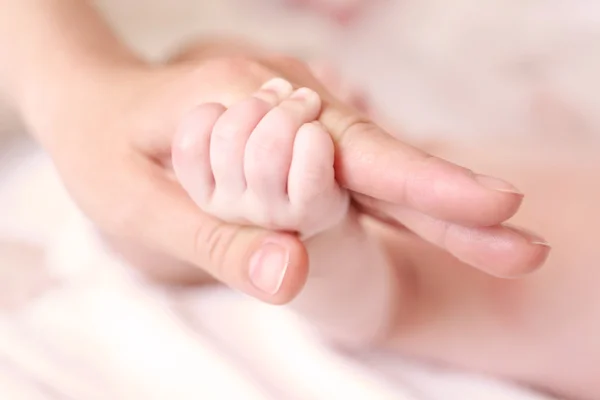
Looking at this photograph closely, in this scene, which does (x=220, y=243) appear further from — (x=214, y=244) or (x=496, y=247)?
(x=496, y=247)

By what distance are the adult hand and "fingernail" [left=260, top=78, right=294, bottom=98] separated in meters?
0.02

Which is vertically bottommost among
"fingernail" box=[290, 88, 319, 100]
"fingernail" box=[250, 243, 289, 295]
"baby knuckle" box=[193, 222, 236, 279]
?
"fingernail" box=[250, 243, 289, 295]

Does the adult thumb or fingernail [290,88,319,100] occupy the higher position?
fingernail [290,88,319,100]

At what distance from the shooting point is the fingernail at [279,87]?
427 mm

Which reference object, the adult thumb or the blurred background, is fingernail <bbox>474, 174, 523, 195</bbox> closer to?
the adult thumb

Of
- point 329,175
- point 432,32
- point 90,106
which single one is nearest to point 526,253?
point 329,175

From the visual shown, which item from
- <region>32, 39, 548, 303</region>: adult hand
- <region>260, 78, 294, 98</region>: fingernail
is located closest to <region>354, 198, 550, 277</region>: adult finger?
<region>32, 39, 548, 303</region>: adult hand

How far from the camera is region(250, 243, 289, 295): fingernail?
0.39 m

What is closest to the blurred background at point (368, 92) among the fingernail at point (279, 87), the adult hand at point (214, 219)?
the adult hand at point (214, 219)

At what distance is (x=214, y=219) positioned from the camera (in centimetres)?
43

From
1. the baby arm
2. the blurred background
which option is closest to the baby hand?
the baby arm

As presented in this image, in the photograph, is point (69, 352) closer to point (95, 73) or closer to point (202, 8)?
point (95, 73)

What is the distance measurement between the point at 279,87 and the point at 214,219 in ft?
0.28

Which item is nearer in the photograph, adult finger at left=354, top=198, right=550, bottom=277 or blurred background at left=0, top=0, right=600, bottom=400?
adult finger at left=354, top=198, right=550, bottom=277
